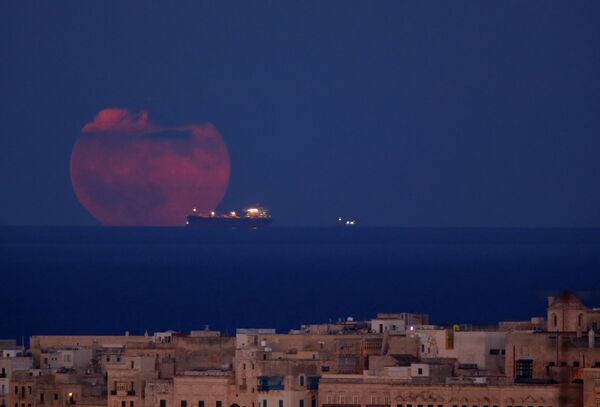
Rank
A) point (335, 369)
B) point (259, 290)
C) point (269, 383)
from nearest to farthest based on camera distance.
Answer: point (269, 383) < point (335, 369) < point (259, 290)

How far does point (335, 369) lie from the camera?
63.6 meters

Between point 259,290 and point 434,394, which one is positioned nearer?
point 434,394

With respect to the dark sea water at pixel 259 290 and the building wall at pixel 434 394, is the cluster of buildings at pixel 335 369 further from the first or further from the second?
the dark sea water at pixel 259 290

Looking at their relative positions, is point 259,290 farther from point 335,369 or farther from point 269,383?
point 269,383

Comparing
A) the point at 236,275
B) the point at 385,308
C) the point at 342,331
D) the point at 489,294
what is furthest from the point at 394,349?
the point at 236,275

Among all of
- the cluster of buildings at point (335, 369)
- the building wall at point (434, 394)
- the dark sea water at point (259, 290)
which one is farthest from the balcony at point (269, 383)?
the dark sea water at point (259, 290)

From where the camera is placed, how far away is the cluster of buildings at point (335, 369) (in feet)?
193

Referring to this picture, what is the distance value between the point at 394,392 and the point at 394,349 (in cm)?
652

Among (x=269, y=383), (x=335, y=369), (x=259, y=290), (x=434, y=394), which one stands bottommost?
(x=434, y=394)

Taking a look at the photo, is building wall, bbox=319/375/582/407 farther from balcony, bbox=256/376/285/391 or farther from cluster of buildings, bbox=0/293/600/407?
balcony, bbox=256/376/285/391

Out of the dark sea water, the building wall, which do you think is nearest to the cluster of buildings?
the building wall

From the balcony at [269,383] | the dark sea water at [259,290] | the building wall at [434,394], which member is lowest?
the building wall at [434,394]

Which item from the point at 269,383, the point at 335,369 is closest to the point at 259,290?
the point at 335,369

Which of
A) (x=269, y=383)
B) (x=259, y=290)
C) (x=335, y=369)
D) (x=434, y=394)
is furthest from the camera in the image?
(x=259, y=290)
